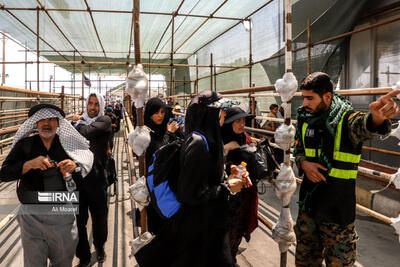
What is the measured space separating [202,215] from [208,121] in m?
0.54

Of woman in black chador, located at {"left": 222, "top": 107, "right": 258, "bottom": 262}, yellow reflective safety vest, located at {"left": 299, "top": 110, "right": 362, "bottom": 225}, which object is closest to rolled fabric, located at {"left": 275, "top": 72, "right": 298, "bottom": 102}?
yellow reflective safety vest, located at {"left": 299, "top": 110, "right": 362, "bottom": 225}

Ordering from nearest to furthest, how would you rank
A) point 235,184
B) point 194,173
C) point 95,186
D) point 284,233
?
1. point 194,173
2. point 235,184
3. point 284,233
4. point 95,186

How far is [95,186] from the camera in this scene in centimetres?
288

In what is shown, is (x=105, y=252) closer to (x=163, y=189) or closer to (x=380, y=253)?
(x=163, y=189)

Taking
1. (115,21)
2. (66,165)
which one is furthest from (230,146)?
(115,21)

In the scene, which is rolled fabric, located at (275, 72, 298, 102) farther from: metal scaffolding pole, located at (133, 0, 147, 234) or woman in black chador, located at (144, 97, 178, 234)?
woman in black chador, located at (144, 97, 178, 234)

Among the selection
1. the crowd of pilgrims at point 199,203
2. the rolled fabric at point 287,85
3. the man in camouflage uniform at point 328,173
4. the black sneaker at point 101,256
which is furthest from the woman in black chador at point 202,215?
the black sneaker at point 101,256

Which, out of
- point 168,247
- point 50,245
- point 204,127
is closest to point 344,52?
point 204,127

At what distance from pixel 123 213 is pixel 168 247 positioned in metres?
3.05

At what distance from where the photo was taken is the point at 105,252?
3199mm

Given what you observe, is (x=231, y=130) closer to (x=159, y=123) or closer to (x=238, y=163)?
(x=238, y=163)

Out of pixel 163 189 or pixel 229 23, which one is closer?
pixel 163 189

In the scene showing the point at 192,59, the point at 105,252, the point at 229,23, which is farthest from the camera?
the point at 192,59

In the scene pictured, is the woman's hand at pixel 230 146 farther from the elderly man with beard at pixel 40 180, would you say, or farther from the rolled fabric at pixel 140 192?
the elderly man with beard at pixel 40 180
